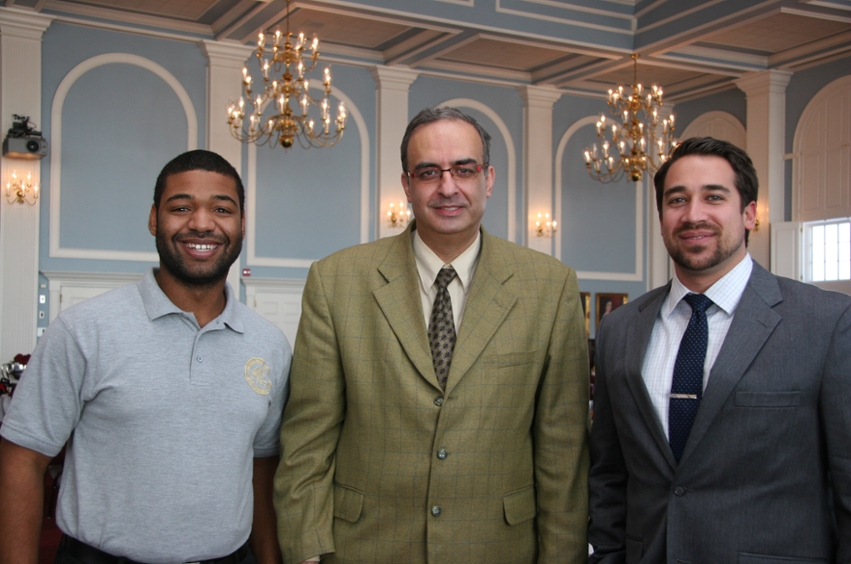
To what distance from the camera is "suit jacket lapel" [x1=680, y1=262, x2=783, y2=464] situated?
7.07 ft

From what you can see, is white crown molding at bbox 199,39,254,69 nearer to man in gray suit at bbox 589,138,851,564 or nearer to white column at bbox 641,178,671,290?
white column at bbox 641,178,671,290

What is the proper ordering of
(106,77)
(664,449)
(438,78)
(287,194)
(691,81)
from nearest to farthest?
(664,449), (106,77), (287,194), (438,78), (691,81)

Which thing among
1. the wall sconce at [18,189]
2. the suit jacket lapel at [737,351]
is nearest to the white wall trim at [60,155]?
the wall sconce at [18,189]

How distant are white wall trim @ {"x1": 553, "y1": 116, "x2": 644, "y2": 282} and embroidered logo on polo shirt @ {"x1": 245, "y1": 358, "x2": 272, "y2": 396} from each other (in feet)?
37.2

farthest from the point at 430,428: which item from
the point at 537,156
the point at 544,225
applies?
the point at 537,156

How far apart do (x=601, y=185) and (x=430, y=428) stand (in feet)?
40.5

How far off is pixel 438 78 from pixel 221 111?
346cm

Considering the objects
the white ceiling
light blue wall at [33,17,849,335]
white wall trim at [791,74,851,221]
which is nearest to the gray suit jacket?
the white ceiling

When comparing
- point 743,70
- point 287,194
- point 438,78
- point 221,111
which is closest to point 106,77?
point 221,111

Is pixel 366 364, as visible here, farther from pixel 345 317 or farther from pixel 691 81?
pixel 691 81

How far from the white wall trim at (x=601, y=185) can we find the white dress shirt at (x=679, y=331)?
11153 mm

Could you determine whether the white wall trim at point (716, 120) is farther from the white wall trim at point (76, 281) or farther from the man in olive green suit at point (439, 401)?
the man in olive green suit at point (439, 401)

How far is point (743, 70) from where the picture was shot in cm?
1256

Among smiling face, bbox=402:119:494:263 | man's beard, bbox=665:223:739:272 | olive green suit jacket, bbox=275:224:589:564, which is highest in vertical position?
smiling face, bbox=402:119:494:263
